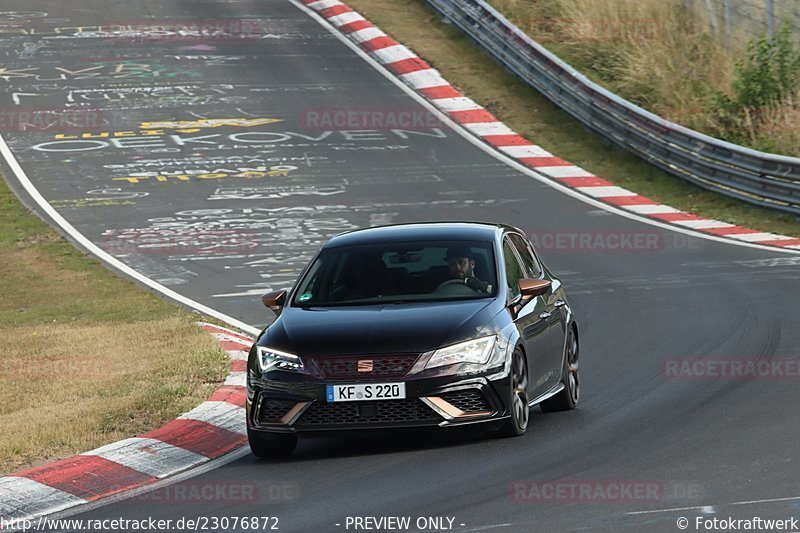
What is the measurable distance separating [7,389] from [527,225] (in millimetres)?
10445

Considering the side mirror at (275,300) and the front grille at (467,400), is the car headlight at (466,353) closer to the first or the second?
the front grille at (467,400)

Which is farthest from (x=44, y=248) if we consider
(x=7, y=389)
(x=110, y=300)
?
(x=7, y=389)

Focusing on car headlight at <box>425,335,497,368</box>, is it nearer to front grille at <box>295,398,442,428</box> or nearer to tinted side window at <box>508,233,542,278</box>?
front grille at <box>295,398,442,428</box>

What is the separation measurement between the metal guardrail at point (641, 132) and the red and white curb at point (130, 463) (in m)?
13.3

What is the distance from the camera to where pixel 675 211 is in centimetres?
2300

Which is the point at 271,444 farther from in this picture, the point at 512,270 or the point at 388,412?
the point at 512,270

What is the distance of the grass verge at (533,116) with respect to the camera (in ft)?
76.0

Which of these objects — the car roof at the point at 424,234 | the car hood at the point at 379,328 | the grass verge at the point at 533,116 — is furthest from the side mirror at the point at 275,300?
the grass verge at the point at 533,116

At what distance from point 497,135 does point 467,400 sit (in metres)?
18.5

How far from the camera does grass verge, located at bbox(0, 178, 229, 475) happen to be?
1019 cm

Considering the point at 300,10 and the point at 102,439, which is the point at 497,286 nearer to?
the point at 102,439

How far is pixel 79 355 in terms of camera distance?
14148mm

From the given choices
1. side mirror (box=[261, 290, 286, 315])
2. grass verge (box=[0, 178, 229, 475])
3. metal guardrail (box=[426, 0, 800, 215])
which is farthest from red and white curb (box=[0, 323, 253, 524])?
metal guardrail (box=[426, 0, 800, 215])

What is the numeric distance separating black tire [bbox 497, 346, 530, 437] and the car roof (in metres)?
1.17
